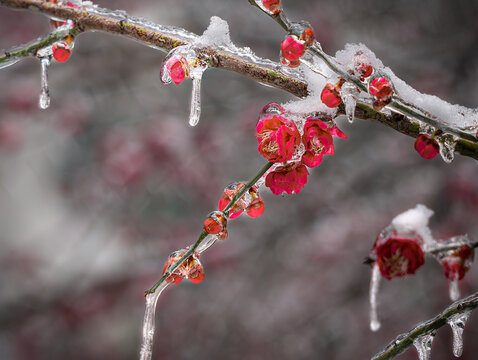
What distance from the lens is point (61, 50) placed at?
459 mm

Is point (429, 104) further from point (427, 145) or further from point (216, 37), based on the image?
point (216, 37)

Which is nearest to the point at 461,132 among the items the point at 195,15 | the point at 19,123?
the point at 195,15

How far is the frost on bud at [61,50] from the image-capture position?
1.49ft

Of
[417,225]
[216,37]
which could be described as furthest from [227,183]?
[216,37]

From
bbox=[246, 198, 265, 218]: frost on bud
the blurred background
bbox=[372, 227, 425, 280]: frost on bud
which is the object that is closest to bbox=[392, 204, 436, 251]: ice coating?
bbox=[372, 227, 425, 280]: frost on bud

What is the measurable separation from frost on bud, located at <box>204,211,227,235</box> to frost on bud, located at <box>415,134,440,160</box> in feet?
0.73

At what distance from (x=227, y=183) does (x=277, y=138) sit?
5.28ft

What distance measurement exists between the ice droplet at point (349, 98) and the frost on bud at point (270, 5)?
9 centimetres

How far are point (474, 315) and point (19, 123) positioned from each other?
2.38m

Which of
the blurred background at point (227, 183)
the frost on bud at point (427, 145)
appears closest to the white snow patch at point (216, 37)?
the frost on bud at point (427, 145)

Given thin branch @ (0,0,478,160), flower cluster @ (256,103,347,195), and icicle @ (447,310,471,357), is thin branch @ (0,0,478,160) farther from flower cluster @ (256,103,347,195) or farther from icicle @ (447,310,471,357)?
icicle @ (447,310,471,357)

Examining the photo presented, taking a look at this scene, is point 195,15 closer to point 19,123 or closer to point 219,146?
point 219,146

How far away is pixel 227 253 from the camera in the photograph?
200 cm

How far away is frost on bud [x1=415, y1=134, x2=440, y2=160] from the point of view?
0.43 m
